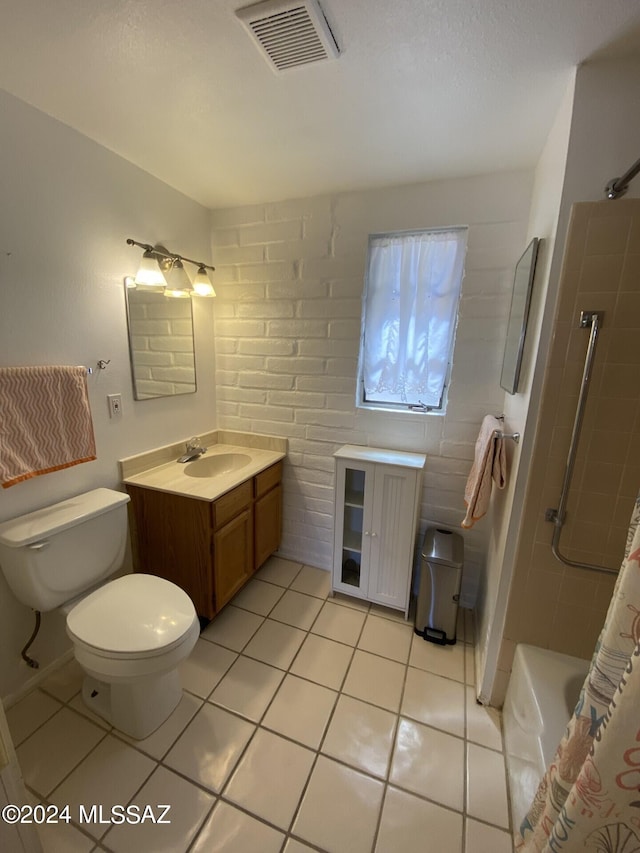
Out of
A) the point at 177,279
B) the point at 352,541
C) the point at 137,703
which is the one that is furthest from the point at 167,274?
the point at 137,703

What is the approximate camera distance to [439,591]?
1755 mm

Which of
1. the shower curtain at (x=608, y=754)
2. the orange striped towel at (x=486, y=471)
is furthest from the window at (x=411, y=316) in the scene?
the shower curtain at (x=608, y=754)

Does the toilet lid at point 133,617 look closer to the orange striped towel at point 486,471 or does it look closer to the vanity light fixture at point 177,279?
the orange striped towel at point 486,471

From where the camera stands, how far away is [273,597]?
209 centimetres

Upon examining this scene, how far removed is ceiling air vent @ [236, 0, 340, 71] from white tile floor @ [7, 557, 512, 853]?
228 centimetres

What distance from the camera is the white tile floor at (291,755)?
107 centimetres

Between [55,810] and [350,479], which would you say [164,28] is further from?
[55,810]

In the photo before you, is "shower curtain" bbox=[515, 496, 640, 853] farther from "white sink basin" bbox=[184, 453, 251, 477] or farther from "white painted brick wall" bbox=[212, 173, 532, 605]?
"white sink basin" bbox=[184, 453, 251, 477]

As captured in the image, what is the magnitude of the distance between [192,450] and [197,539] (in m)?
0.62

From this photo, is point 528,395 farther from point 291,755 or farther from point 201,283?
point 201,283

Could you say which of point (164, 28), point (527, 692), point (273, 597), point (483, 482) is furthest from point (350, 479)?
point (164, 28)

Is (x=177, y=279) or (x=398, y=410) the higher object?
(x=177, y=279)

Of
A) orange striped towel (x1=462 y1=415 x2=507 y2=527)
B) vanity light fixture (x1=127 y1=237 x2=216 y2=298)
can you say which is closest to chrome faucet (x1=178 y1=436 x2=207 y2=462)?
vanity light fixture (x1=127 y1=237 x2=216 y2=298)

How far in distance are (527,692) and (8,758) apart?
1538 mm
